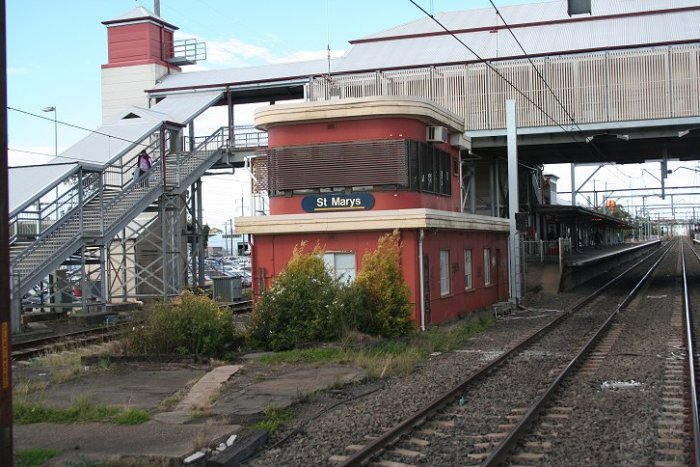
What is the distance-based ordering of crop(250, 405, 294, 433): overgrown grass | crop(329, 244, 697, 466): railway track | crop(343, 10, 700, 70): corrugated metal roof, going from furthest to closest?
crop(343, 10, 700, 70): corrugated metal roof → crop(250, 405, 294, 433): overgrown grass → crop(329, 244, 697, 466): railway track

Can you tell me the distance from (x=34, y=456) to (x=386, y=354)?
306 inches

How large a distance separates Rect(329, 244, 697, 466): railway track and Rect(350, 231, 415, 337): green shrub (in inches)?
107

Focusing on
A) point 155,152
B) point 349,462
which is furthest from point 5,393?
point 155,152

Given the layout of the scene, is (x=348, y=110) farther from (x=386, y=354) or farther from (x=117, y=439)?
(x=117, y=439)

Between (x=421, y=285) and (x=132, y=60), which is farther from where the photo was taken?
(x=132, y=60)

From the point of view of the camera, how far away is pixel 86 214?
81.3 feet

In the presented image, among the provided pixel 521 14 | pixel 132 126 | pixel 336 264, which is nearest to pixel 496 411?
pixel 336 264

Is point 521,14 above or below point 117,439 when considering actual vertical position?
above

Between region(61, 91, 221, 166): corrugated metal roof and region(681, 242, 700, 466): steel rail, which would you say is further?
region(61, 91, 221, 166): corrugated metal roof

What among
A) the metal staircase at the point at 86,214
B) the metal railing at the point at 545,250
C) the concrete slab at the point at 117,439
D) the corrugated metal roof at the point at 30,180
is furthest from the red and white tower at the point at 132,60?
the concrete slab at the point at 117,439

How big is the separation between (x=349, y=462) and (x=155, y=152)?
2795 centimetres

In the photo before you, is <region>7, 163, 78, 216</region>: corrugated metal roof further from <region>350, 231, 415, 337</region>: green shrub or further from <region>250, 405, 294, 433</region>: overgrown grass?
<region>250, 405, 294, 433</region>: overgrown grass

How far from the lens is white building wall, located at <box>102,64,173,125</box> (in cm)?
3716

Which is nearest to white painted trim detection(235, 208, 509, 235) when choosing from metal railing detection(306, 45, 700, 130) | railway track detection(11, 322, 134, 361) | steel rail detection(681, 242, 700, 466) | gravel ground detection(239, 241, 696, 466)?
gravel ground detection(239, 241, 696, 466)
